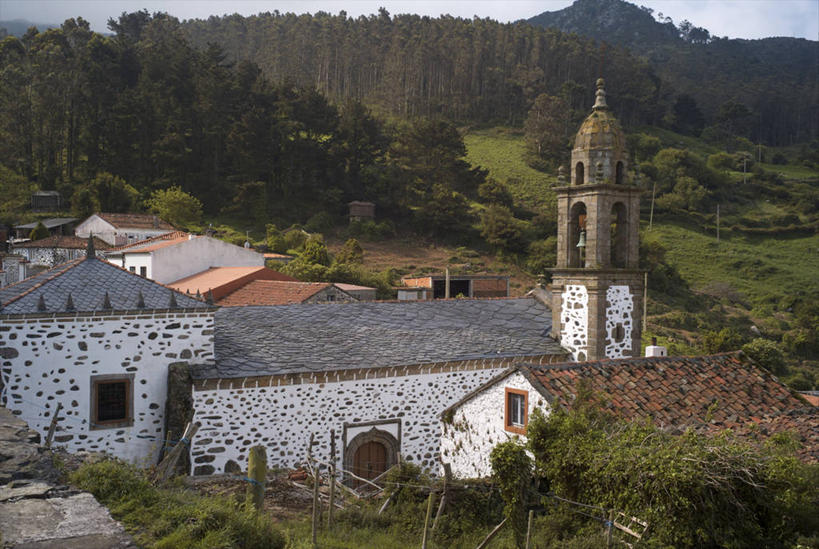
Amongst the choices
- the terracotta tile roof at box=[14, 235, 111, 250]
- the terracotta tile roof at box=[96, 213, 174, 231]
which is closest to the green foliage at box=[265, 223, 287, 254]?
the terracotta tile roof at box=[96, 213, 174, 231]

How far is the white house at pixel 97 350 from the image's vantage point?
10820 millimetres

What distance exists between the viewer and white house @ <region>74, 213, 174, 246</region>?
38562 millimetres

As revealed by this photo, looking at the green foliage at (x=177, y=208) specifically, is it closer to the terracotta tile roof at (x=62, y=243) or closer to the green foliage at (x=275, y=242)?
the green foliage at (x=275, y=242)

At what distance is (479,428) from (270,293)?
14.4 m

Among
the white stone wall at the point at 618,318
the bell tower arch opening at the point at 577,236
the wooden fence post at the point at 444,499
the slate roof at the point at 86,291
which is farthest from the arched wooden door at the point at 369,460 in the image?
the bell tower arch opening at the point at 577,236

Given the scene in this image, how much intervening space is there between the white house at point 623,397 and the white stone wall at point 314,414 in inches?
70.9

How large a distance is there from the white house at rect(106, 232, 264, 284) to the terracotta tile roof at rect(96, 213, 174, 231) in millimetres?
10111

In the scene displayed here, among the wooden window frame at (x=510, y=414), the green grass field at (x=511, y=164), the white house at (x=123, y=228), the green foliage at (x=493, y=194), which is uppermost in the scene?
the green grass field at (x=511, y=164)

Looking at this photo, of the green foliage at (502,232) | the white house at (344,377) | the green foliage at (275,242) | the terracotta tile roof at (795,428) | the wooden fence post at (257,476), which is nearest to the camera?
the wooden fence post at (257,476)

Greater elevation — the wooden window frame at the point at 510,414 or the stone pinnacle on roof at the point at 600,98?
the stone pinnacle on roof at the point at 600,98

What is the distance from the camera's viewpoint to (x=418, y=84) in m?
81.1

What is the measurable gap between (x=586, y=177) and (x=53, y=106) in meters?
53.5

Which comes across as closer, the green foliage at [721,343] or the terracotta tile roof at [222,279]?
the terracotta tile roof at [222,279]

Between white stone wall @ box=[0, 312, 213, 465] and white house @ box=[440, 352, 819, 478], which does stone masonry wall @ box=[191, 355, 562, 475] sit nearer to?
white stone wall @ box=[0, 312, 213, 465]
